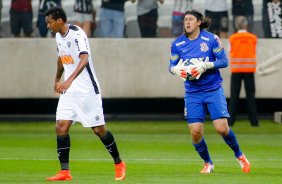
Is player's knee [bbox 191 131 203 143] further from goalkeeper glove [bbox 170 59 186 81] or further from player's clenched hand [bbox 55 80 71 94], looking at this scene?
player's clenched hand [bbox 55 80 71 94]

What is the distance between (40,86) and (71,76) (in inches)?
528

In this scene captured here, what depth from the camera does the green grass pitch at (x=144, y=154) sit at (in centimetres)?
1389

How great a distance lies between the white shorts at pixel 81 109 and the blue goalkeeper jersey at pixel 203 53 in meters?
1.37

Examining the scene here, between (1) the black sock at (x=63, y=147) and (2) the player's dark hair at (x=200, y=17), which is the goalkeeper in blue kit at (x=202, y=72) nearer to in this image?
(2) the player's dark hair at (x=200, y=17)

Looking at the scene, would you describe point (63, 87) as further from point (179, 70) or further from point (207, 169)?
point (207, 169)

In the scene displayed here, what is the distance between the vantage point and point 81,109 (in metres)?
13.4

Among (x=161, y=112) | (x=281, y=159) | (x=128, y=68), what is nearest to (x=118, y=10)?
(x=128, y=68)

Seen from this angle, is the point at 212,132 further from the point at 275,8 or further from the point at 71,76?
the point at 71,76

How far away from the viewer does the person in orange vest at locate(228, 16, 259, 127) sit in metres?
24.0

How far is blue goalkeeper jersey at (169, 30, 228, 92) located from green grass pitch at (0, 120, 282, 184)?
1170 millimetres

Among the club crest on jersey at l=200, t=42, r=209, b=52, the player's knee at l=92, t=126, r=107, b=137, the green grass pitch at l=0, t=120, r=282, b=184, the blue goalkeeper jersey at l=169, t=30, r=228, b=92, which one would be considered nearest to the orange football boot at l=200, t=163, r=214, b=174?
the green grass pitch at l=0, t=120, r=282, b=184

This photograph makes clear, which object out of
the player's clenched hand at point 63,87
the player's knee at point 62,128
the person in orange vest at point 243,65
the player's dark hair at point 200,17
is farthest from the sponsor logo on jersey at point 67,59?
the person in orange vest at point 243,65

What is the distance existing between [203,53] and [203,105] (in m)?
0.69

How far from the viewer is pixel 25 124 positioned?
1005 inches
